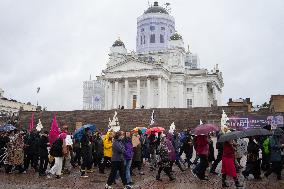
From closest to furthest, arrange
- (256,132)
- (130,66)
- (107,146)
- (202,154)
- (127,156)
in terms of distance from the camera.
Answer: (256,132) < (127,156) < (202,154) < (107,146) < (130,66)

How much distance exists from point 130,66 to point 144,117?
21.0m

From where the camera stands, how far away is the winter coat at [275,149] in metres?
11.5

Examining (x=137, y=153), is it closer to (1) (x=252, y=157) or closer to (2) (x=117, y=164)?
(2) (x=117, y=164)

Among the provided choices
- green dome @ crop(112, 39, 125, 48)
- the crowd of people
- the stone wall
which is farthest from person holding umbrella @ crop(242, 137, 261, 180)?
green dome @ crop(112, 39, 125, 48)

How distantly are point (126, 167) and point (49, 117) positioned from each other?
3114 centimetres

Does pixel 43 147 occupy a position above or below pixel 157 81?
below

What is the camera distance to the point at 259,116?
3098 cm

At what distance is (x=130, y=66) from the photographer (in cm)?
5716

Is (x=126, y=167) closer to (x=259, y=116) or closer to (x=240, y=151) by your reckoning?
(x=240, y=151)

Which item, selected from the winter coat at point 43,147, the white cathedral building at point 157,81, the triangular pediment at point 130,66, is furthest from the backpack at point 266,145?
the triangular pediment at point 130,66

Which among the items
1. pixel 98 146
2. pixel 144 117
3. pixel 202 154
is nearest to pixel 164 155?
pixel 202 154

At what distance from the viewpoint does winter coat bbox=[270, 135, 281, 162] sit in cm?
1150

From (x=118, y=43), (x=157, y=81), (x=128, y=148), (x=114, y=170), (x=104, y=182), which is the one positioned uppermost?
(x=118, y=43)

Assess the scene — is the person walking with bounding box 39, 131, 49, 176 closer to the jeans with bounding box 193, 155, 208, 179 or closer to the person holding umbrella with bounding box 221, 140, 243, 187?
the jeans with bounding box 193, 155, 208, 179
